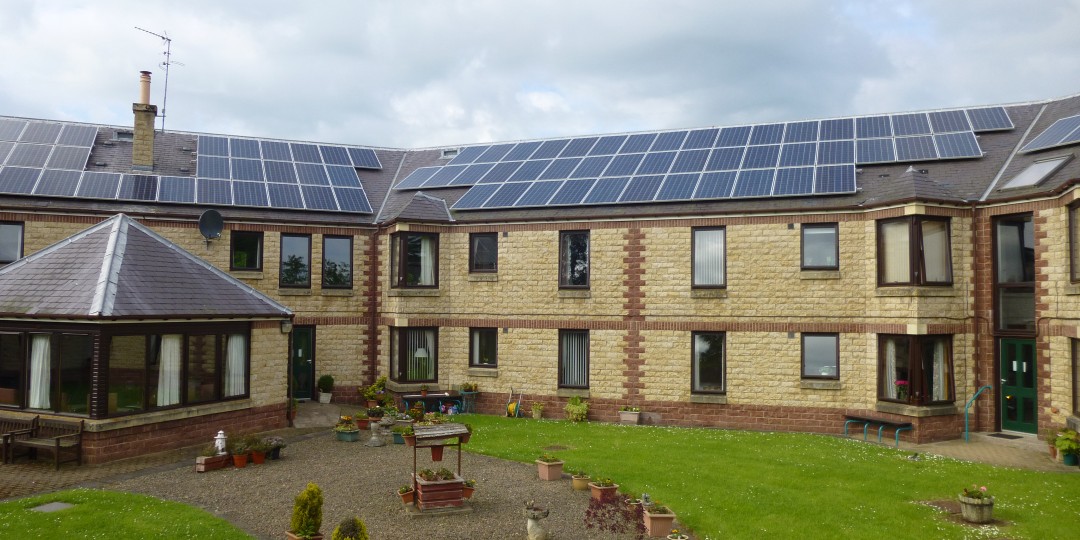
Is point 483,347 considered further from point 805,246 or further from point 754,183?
point 805,246

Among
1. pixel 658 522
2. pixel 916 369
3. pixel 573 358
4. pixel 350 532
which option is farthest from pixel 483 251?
pixel 350 532

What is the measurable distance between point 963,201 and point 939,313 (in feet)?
10.4

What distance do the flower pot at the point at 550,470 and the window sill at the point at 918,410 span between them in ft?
33.1

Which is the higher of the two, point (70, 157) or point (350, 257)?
point (70, 157)

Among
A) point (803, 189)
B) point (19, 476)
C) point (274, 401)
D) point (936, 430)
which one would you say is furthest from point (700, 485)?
point (19, 476)

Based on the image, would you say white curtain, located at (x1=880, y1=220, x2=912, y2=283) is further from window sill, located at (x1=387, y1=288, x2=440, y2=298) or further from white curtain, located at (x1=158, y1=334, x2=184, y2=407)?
white curtain, located at (x1=158, y1=334, x2=184, y2=407)

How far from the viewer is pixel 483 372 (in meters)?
24.5

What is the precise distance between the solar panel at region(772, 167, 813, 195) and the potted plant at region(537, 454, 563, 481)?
36.9ft

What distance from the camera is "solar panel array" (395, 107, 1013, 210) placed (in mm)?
22328

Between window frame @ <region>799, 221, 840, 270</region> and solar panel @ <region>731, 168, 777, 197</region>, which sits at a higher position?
solar panel @ <region>731, 168, 777, 197</region>

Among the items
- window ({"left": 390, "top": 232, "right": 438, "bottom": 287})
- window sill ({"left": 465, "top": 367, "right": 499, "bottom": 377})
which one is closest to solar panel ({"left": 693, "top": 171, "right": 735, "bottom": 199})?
window sill ({"left": 465, "top": 367, "right": 499, "bottom": 377})

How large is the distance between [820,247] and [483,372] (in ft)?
37.1

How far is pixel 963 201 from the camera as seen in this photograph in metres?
20.0

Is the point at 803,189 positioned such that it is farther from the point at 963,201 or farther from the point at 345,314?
the point at 345,314
